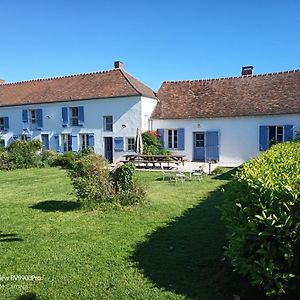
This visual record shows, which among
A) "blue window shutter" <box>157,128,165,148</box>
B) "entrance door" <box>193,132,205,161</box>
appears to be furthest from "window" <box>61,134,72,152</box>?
"entrance door" <box>193,132,205,161</box>

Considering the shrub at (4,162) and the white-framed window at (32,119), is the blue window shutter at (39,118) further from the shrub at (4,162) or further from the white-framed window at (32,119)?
the shrub at (4,162)

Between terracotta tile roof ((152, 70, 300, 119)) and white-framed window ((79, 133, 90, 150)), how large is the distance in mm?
5463

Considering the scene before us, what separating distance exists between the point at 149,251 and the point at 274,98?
1794 centimetres

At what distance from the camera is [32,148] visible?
20812 mm

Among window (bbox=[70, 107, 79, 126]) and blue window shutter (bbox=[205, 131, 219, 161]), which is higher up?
window (bbox=[70, 107, 79, 126])

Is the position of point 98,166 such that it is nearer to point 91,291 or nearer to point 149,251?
point 149,251

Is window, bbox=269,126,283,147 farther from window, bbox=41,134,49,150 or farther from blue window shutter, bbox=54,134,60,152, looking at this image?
window, bbox=41,134,49,150

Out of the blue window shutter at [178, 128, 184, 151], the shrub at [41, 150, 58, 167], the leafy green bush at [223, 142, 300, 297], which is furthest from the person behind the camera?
the blue window shutter at [178, 128, 184, 151]

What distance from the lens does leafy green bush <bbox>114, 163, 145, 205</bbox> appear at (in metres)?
8.45

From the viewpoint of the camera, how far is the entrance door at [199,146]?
21.7m

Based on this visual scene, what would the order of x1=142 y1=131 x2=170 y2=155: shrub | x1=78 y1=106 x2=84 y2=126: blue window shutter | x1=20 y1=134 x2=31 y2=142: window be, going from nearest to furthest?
x1=142 y1=131 x2=170 y2=155: shrub < x1=78 y1=106 x2=84 y2=126: blue window shutter < x1=20 y1=134 x2=31 y2=142: window

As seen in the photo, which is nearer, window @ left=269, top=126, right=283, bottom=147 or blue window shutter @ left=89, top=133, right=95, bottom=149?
window @ left=269, top=126, right=283, bottom=147

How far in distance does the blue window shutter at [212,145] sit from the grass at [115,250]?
39.6ft


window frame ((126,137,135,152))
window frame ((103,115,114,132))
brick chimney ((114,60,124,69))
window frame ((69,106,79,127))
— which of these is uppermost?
brick chimney ((114,60,124,69))
